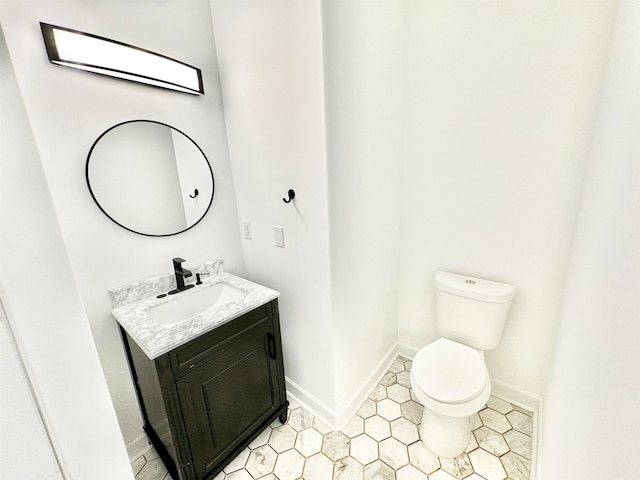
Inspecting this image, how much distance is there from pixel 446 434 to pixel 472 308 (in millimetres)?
647

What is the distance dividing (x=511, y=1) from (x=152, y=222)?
6.77 ft

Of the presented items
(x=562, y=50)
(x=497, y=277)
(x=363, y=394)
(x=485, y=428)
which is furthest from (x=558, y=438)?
(x=562, y=50)

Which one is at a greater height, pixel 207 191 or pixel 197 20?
pixel 197 20

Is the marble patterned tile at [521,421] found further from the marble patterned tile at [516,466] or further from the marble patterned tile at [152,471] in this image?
the marble patterned tile at [152,471]

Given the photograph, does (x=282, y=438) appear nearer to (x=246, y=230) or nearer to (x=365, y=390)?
(x=365, y=390)

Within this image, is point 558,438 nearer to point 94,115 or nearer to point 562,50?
point 562,50

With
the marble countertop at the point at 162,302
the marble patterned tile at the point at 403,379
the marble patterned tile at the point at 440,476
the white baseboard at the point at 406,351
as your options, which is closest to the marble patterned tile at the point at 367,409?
the marble patterned tile at the point at 403,379

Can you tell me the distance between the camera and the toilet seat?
47.9 inches

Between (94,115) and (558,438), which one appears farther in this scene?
(94,115)

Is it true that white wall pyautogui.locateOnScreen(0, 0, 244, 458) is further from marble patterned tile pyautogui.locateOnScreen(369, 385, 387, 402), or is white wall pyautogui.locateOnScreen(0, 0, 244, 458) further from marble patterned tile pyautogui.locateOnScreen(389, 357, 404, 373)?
marble patterned tile pyautogui.locateOnScreen(389, 357, 404, 373)

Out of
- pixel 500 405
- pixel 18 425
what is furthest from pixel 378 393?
pixel 18 425

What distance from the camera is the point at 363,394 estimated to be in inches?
66.6

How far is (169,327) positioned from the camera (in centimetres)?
109

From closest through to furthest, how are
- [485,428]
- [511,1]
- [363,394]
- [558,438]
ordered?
1. [558,438]
2. [511,1]
3. [485,428]
4. [363,394]
